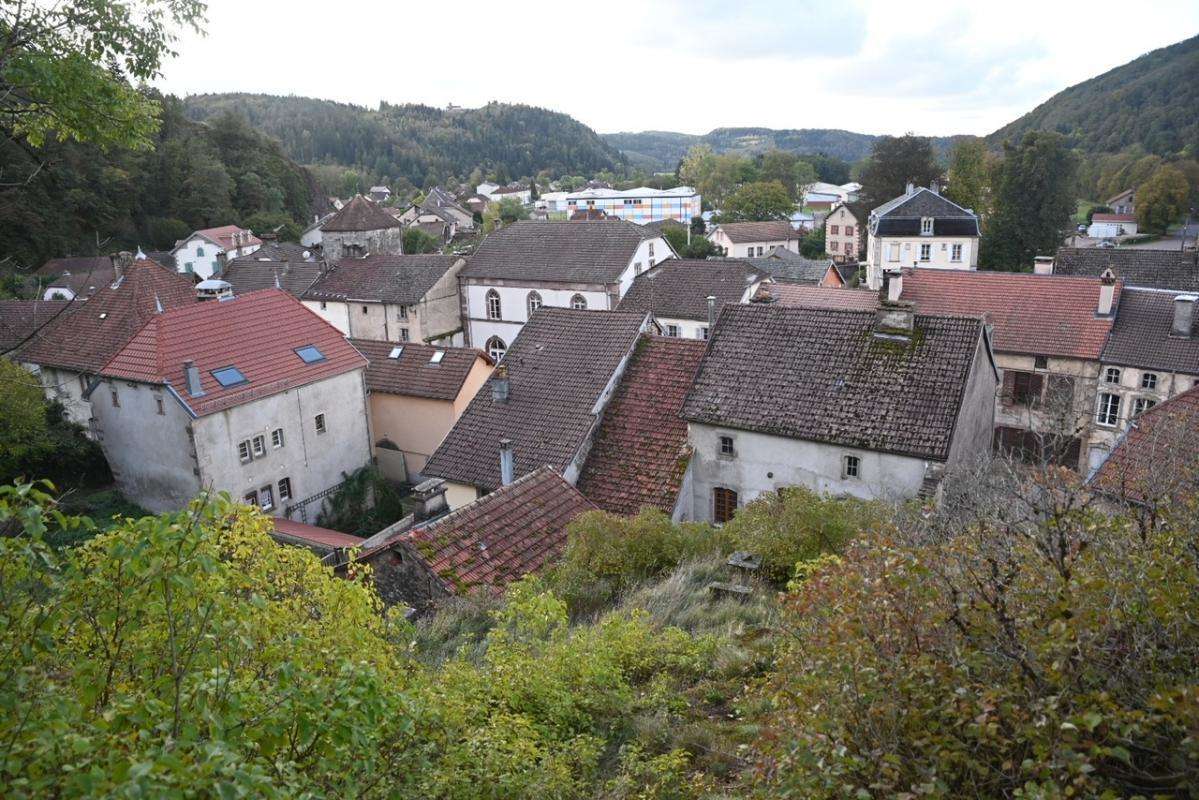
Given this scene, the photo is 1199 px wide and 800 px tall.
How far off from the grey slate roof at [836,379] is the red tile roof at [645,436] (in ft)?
2.85

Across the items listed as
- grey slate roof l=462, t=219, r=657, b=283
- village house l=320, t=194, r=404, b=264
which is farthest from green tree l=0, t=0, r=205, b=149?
village house l=320, t=194, r=404, b=264

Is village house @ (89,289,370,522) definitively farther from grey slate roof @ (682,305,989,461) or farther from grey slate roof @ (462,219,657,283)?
grey slate roof @ (462,219,657,283)

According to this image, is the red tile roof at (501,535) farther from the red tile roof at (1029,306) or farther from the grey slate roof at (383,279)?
the grey slate roof at (383,279)

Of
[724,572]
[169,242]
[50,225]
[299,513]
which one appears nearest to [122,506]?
[299,513]

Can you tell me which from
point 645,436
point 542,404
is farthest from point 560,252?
point 645,436

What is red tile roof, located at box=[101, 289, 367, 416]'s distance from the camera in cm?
2244

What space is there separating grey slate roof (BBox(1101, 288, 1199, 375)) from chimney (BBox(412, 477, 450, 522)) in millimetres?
22697

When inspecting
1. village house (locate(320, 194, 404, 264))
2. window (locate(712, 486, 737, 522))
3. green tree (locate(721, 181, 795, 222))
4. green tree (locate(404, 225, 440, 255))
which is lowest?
window (locate(712, 486, 737, 522))

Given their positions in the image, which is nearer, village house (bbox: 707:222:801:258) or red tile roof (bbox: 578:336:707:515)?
red tile roof (bbox: 578:336:707:515)

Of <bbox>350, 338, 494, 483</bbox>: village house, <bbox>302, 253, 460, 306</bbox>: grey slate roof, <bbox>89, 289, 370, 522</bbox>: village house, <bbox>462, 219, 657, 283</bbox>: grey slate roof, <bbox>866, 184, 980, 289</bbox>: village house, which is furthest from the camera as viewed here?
<bbox>866, 184, 980, 289</bbox>: village house

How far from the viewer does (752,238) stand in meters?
71.9

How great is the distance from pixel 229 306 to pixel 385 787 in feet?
75.5

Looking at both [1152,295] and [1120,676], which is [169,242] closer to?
[1152,295]

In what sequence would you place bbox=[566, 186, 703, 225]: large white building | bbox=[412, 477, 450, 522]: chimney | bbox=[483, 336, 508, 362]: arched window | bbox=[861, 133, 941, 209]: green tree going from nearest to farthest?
bbox=[412, 477, 450, 522]: chimney < bbox=[483, 336, 508, 362]: arched window < bbox=[861, 133, 941, 209]: green tree < bbox=[566, 186, 703, 225]: large white building
